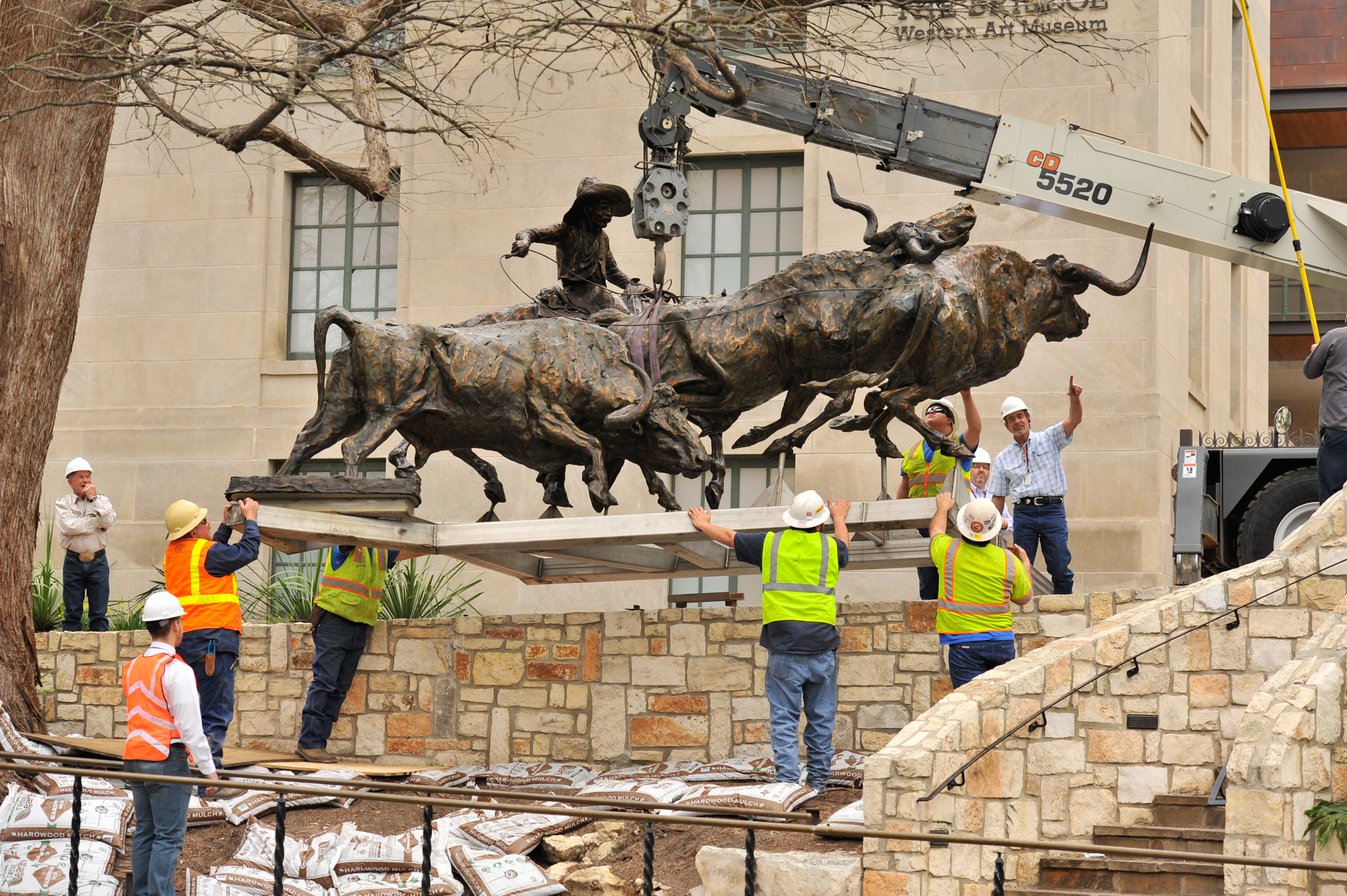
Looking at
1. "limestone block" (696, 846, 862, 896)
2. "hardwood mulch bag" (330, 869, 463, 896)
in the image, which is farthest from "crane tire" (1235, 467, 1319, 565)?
"hardwood mulch bag" (330, 869, 463, 896)

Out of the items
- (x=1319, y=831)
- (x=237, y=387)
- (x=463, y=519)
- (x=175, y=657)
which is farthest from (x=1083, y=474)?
(x=175, y=657)

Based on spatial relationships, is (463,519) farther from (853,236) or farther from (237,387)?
(853,236)

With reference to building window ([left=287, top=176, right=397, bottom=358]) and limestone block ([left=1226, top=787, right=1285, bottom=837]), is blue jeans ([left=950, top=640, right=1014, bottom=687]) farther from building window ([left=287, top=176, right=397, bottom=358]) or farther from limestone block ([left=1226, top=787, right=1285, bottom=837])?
building window ([left=287, top=176, right=397, bottom=358])

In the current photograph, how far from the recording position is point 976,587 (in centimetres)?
969

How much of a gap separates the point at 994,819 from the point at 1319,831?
1920 mm

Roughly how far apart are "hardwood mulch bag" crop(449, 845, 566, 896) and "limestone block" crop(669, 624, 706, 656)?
3006mm

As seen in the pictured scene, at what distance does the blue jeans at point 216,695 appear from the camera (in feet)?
32.0

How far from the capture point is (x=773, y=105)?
32.9ft

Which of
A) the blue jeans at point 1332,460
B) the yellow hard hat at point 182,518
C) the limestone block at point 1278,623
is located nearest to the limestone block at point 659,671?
the yellow hard hat at point 182,518

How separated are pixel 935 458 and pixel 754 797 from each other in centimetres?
340

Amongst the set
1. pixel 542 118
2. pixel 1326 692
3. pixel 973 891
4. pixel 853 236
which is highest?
pixel 542 118

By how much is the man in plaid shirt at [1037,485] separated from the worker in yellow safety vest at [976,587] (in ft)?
6.03

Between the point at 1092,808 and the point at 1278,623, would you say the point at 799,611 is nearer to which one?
the point at 1092,808

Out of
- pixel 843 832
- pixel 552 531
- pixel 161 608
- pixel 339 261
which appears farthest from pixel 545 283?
pixel 843 832
